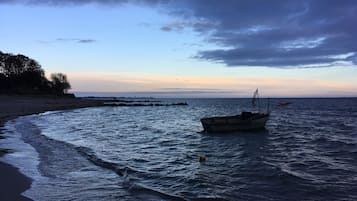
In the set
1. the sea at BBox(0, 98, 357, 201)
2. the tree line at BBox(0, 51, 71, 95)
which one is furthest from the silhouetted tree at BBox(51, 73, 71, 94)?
the sea at BBox(0, 98, 357, 201)

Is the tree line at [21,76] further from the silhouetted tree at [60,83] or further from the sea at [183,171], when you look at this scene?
the sea at [183,171]

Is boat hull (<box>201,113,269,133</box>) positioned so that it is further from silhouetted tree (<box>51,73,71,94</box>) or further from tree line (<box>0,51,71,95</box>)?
silhouetted tree (<box>51,73,71,94</box>)

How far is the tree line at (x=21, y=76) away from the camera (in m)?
121

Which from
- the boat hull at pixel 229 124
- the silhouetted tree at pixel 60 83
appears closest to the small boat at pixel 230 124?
the boat hull at pixel 229 124

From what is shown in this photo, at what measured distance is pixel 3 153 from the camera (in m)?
18.9

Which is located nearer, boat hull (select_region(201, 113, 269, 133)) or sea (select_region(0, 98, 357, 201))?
sea (select_region(0, 98, 357, 201))

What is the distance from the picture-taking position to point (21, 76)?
422 ft

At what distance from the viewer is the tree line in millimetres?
120556

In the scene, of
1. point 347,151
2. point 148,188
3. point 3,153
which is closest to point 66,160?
point 3,153

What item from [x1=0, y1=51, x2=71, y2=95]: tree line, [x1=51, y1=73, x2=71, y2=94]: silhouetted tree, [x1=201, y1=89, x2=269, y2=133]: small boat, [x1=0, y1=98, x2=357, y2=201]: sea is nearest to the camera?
[x1=0, y1=98, x2=357, y2=201]: sea

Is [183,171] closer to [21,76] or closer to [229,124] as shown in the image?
[229,124]

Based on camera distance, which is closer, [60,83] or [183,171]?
[183,171]

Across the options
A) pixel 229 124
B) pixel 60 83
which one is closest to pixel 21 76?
pixel 60 83

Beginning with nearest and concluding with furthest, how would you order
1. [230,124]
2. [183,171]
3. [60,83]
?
[183,171] → [230,124] → [60,83]
